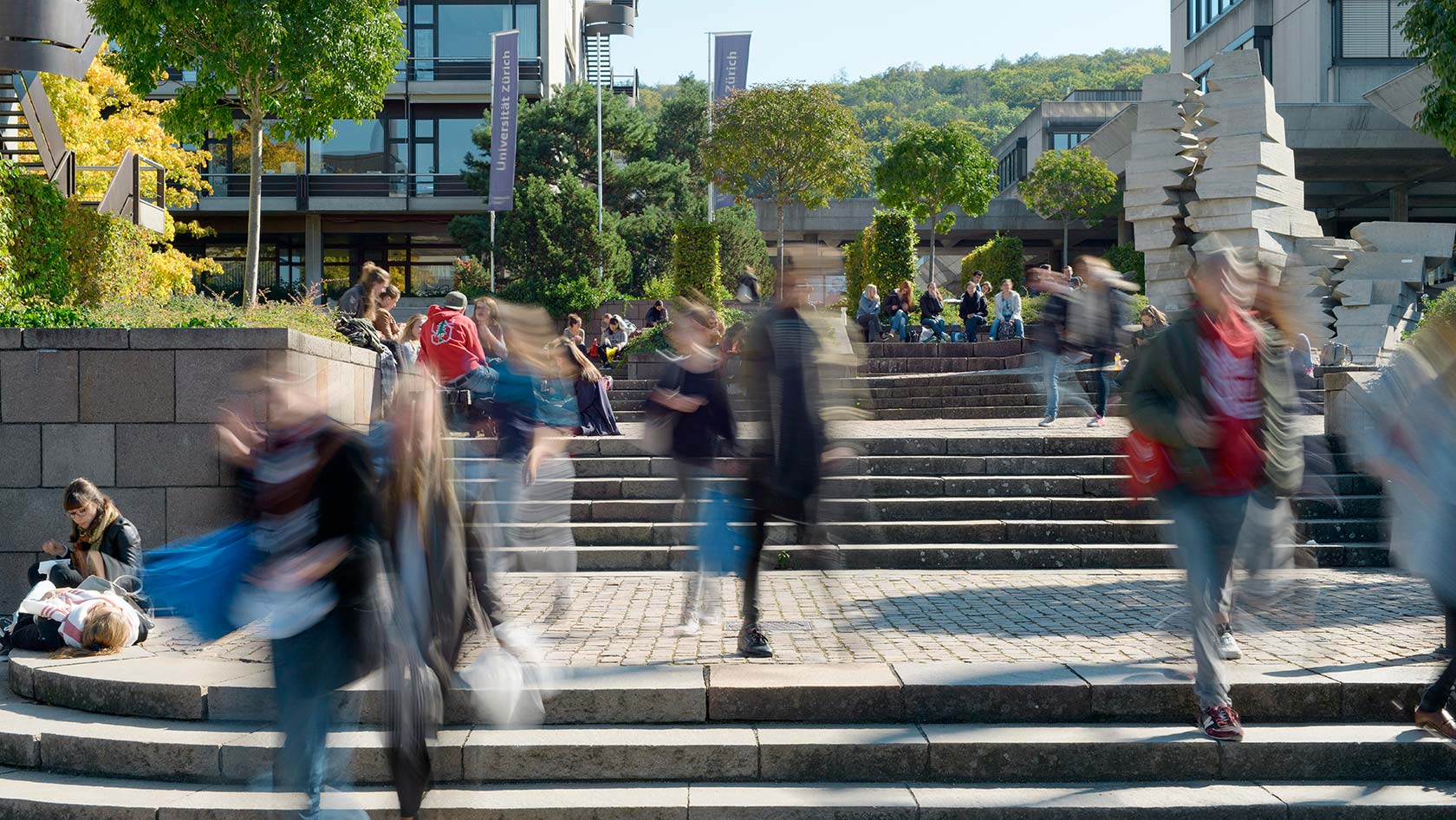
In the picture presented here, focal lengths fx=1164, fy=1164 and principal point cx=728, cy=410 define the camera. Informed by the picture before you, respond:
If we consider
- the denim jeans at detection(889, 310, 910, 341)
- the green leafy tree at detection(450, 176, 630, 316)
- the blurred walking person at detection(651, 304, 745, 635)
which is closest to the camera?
the blurred walking person at detection(651, 304, 745, 635)

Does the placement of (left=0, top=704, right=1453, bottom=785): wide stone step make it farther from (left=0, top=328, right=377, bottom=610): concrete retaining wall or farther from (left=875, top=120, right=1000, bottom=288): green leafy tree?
(left=875, top=120, right=1000, bottom=288): green leafy tree

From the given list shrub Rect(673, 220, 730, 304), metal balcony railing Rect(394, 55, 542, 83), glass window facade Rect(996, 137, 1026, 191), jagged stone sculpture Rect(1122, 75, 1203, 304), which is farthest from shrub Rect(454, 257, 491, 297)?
glass window facade Rect(996, 137, 1026, 191)

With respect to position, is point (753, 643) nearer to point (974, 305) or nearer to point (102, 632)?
point (102, 632)

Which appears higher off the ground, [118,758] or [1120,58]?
[1120,58]

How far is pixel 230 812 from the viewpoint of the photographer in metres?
4.78

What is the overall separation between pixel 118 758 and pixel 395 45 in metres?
17.1

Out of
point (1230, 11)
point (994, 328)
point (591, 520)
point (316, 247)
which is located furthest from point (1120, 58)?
point (591, 520)

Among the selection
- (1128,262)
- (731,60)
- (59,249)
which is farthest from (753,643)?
(1128,262)

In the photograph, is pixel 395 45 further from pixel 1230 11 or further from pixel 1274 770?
pixel 1230 11

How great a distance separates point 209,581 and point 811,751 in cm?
254

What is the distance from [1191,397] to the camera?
492 cm

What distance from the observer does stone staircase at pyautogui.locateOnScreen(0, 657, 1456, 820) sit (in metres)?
4.78

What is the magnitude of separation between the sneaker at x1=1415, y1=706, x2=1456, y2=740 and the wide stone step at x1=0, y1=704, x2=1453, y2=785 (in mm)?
51

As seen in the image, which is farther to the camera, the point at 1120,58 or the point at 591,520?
the point at 1120,58
